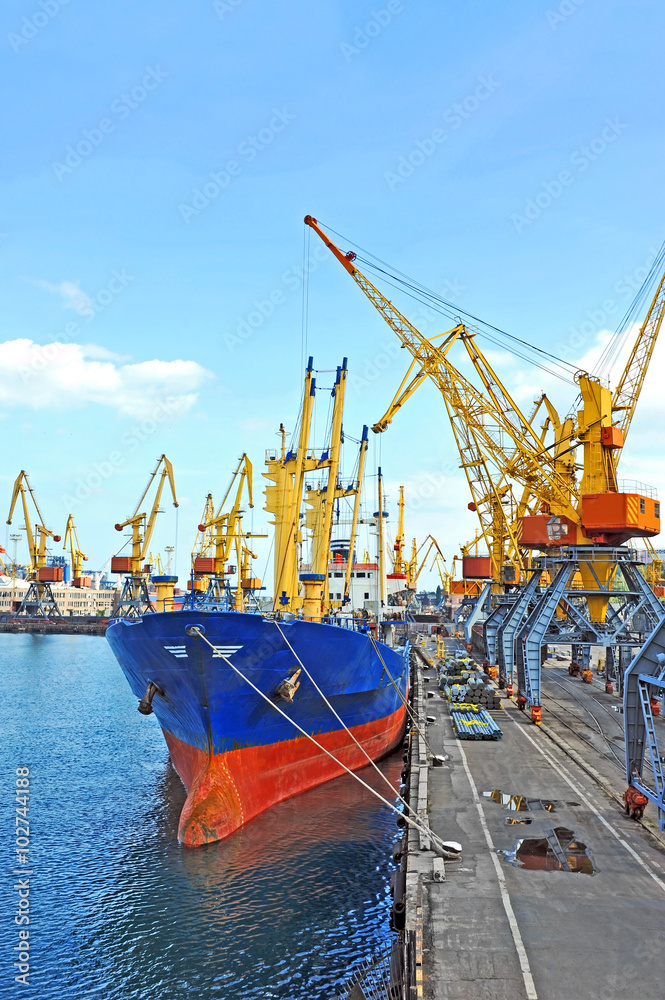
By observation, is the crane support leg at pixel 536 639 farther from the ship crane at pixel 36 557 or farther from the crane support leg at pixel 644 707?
the ship crane at pixel 36 557

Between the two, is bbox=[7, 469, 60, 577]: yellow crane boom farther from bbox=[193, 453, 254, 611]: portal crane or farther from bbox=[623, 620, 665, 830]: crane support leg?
bbox=[623, 620, 665, 830]: crane support leg

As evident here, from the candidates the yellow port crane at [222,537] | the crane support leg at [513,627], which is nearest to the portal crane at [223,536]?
the yellow port crane at [222,537]

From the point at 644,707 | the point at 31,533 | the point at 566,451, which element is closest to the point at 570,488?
the point at 566,451

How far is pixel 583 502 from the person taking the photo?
32.1 metres

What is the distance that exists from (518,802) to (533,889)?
5.08 m

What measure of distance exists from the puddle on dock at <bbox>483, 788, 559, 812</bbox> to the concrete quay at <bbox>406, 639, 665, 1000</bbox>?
49 millimetres

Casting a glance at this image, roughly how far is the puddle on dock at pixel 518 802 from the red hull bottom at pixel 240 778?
6.77m

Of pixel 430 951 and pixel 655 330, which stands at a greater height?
pixel 655 330

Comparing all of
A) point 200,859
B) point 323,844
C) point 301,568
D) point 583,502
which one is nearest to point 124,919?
point 200,859

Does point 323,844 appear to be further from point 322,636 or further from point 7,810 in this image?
point 7,810

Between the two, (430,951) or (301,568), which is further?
(301,568)

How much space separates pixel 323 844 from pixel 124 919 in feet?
19.8

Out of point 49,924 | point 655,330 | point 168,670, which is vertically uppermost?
point 655,330

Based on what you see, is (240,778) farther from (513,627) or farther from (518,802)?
(513,627)
